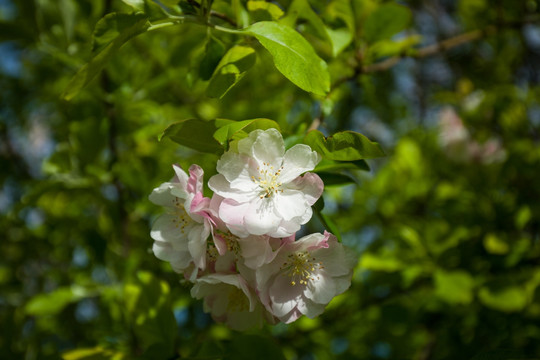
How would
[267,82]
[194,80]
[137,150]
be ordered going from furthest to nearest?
[267,82] → [137,150] → [194,80]

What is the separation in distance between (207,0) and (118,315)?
3.25ft

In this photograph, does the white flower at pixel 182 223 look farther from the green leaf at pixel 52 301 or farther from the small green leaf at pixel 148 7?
the green leaf at pixel 52 301

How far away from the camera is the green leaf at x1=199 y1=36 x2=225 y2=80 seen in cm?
79

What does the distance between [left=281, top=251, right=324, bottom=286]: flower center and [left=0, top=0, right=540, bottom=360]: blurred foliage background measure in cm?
18

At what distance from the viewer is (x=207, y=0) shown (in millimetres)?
731

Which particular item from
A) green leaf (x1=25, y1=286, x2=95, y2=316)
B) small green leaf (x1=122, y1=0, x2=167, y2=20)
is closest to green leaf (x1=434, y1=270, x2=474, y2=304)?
small green leaf (x1=122, y1=0, x2=167, y2=20)

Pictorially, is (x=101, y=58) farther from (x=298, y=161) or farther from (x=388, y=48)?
(x=388, y=48)

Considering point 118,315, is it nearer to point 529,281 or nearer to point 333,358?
point 333,358

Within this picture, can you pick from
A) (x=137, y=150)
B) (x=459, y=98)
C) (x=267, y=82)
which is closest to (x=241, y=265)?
(x=137, y=150)

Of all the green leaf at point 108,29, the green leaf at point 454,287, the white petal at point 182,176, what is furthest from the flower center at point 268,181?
the green leaf at point 454,287

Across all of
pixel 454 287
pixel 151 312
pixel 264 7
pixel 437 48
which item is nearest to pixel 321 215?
pixel 264 7

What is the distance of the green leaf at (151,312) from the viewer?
933mm

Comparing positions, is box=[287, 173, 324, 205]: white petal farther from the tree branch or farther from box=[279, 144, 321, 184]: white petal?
the tree branch

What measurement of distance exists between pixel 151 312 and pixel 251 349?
10.5 inches
